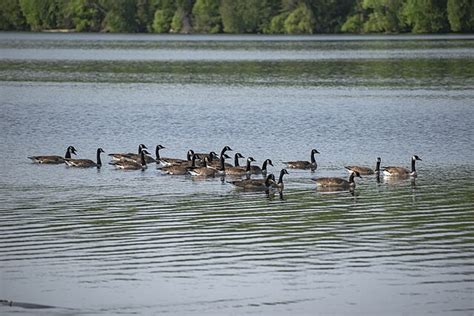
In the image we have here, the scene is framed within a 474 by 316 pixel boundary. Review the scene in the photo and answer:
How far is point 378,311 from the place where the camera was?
15227 mm

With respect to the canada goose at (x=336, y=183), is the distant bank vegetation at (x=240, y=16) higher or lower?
higher

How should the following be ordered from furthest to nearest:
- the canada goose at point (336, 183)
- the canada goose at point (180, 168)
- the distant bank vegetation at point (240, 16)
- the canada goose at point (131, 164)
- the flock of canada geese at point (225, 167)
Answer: the distant bank vegetation at point (240, 16)
the canada goose at point (131, 164)
the canada goose at point (180, 168)
the flock of canada geese at point (225, 167)
the canada goose at point (336, 183)

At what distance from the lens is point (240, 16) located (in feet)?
416

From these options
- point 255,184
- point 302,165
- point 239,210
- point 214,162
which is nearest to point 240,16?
point 214,162

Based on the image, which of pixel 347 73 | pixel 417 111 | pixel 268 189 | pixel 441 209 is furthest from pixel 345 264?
pixel 347 73

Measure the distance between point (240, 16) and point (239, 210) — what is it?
344 ft

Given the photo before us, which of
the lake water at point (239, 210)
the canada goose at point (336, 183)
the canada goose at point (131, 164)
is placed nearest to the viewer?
the lake water at point (239, 210)

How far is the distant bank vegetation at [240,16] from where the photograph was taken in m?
113

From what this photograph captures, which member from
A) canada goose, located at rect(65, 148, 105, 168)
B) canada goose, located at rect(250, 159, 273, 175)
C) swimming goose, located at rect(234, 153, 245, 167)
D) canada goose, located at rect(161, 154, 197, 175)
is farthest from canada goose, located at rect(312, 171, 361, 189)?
canada goose, located at rect(65, 148, 105, 168)

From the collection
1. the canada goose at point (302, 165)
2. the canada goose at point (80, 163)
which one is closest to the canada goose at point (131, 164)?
the canada goose at point (80, 163)

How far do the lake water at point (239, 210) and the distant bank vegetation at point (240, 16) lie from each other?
184ft

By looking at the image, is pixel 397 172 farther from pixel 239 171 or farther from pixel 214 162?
pixel 214 162

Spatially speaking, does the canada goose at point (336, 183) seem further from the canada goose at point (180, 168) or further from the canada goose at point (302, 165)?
the canada goose at point (180, 168)

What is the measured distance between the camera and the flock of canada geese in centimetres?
2595
